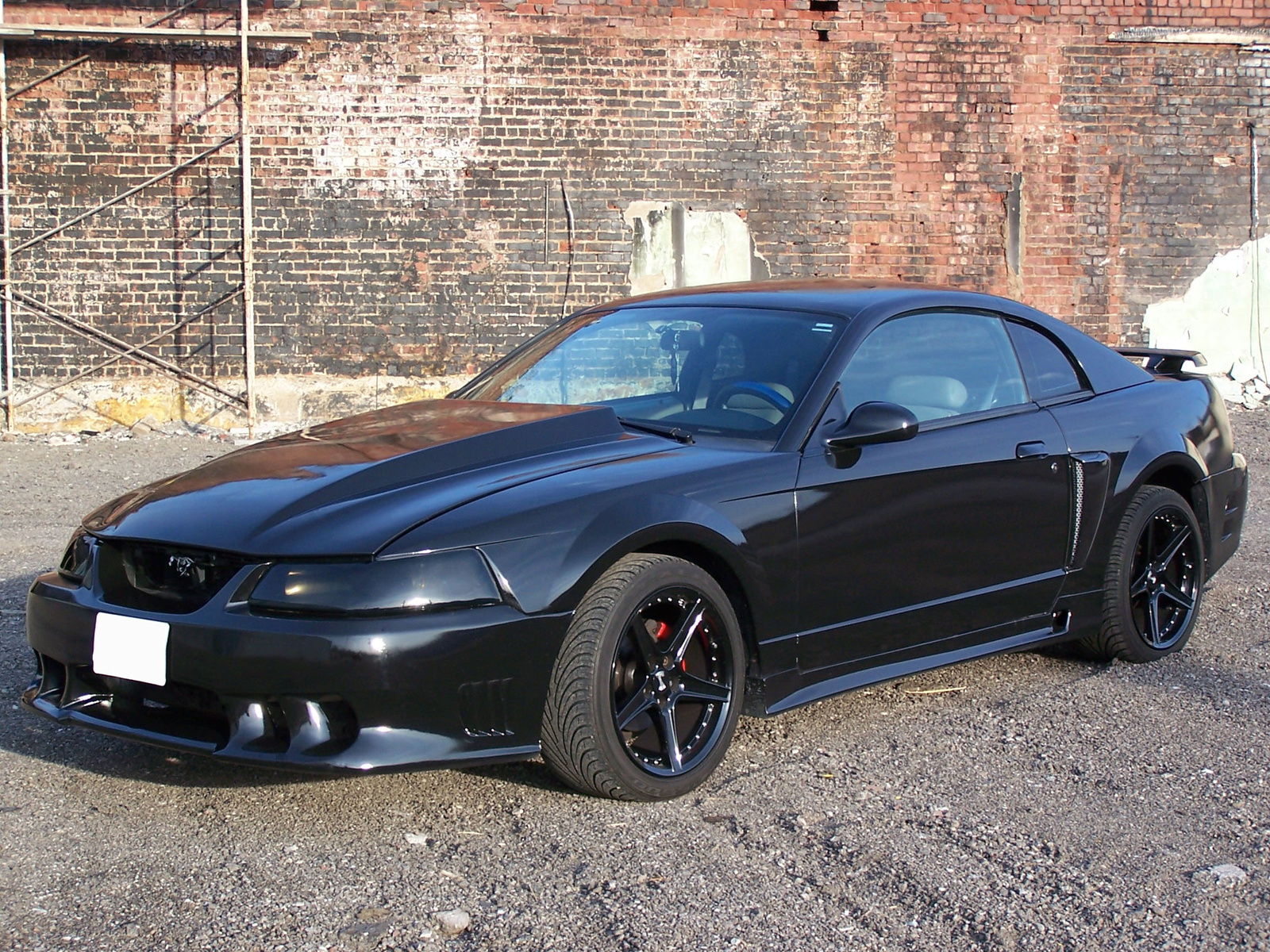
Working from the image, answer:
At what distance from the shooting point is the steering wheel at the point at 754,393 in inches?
161

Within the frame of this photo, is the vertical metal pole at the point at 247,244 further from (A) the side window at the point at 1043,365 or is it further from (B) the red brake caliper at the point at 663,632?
(B) the red brake caliper at the point at 663,632

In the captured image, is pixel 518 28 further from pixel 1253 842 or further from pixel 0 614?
pixel 1253 842

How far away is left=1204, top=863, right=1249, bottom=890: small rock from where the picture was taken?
3064mm

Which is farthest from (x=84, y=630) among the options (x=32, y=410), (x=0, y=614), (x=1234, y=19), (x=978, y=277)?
(x=1234, y=19)

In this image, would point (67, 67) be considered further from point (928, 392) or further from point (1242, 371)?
point (1242, 371)

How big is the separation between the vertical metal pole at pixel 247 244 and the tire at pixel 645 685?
9.34 m

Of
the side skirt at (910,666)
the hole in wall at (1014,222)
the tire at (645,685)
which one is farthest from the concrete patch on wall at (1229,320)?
the tire at (645,685)

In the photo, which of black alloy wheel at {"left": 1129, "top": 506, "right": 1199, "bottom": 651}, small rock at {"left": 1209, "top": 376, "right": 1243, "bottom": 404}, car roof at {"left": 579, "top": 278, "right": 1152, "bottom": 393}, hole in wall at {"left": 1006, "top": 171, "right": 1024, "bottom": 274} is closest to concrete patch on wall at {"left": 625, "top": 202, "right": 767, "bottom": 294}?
hole in wall at {"left": 1006, "top": 171, "right": 1024, "bottom": 274}

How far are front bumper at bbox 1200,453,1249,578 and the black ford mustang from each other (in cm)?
14

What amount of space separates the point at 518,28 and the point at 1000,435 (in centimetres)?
912

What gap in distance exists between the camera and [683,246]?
1282 cm

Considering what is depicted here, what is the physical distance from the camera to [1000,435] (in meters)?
4.46

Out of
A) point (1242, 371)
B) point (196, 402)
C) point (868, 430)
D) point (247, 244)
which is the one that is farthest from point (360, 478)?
point (1242, 371)

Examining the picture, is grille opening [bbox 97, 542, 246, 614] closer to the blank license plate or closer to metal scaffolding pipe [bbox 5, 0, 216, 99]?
the blank license plate
